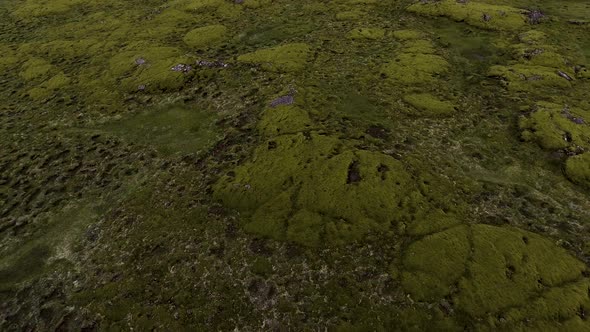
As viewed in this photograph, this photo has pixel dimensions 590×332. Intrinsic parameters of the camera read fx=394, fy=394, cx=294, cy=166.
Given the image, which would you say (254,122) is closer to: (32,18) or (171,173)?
(171,173)

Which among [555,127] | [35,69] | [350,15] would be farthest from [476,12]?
[35,69]

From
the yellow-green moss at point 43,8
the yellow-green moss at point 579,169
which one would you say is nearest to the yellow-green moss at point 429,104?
the yellow-green moss at point 579,169

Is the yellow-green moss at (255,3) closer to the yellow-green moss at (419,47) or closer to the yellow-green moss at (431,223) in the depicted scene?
the yellow-green moss at (419,47)

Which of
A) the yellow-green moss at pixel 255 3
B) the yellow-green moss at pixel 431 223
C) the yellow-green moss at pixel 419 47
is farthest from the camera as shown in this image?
the yellow-green moss at pixel 255 3

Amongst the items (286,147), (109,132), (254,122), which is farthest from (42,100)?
(286,147)

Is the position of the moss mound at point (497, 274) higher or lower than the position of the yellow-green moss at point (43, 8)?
lower

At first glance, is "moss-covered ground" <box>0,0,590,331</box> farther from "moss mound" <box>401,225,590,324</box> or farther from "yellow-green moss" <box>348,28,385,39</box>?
"yellow-green moss" <box>348,28,385,39</box>
